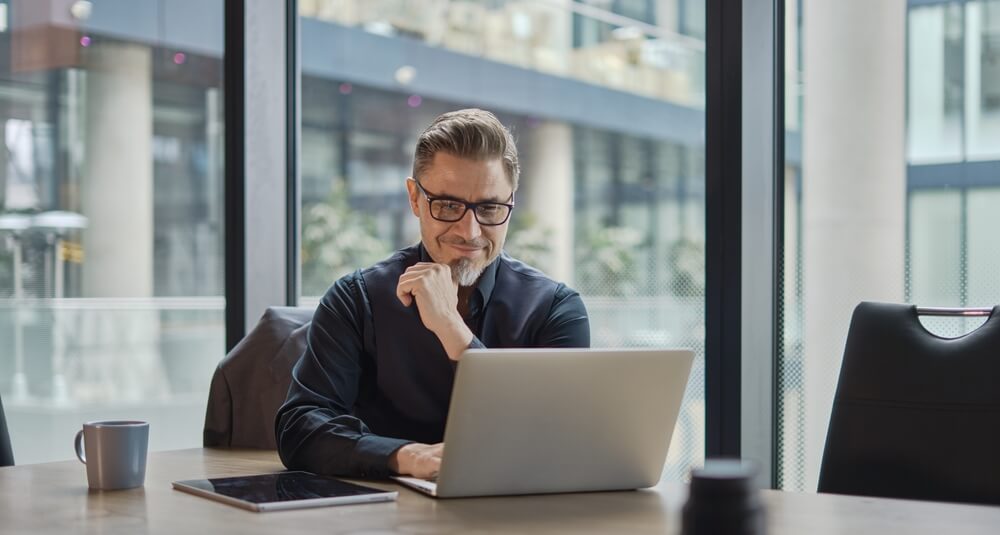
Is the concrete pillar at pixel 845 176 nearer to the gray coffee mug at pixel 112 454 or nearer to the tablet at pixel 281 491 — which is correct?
the tablet at pixel 281 491

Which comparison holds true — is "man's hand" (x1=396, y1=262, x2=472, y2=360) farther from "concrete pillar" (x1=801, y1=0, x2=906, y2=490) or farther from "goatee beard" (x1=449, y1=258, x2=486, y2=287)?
"concrete pillar" (x1=801, y1=0, x2=906, y2=490)

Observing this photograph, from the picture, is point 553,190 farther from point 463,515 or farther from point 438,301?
point 463,515

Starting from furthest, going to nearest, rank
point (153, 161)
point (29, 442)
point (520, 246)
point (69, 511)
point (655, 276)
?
point (153, 161) < point (29, 442) < point (520, 246) < point (655, 276) < point (69, 511)

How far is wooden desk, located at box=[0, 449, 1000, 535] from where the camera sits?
4.08 feet

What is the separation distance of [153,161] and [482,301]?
1651 mm

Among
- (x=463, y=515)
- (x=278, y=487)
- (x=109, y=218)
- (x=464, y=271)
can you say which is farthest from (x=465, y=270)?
(x=109, y=218)

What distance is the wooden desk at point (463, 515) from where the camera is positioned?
48.9 inches

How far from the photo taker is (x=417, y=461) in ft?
5.15

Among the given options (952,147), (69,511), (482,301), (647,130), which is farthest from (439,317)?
(952,147)

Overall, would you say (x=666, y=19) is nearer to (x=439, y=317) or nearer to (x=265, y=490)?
(x=439, y=317)

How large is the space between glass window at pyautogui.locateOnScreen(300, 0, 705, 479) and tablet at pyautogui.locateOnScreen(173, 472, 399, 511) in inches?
46.7

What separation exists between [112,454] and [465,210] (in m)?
0.80

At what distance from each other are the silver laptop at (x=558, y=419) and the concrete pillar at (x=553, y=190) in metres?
1.32

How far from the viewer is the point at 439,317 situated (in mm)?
1871
